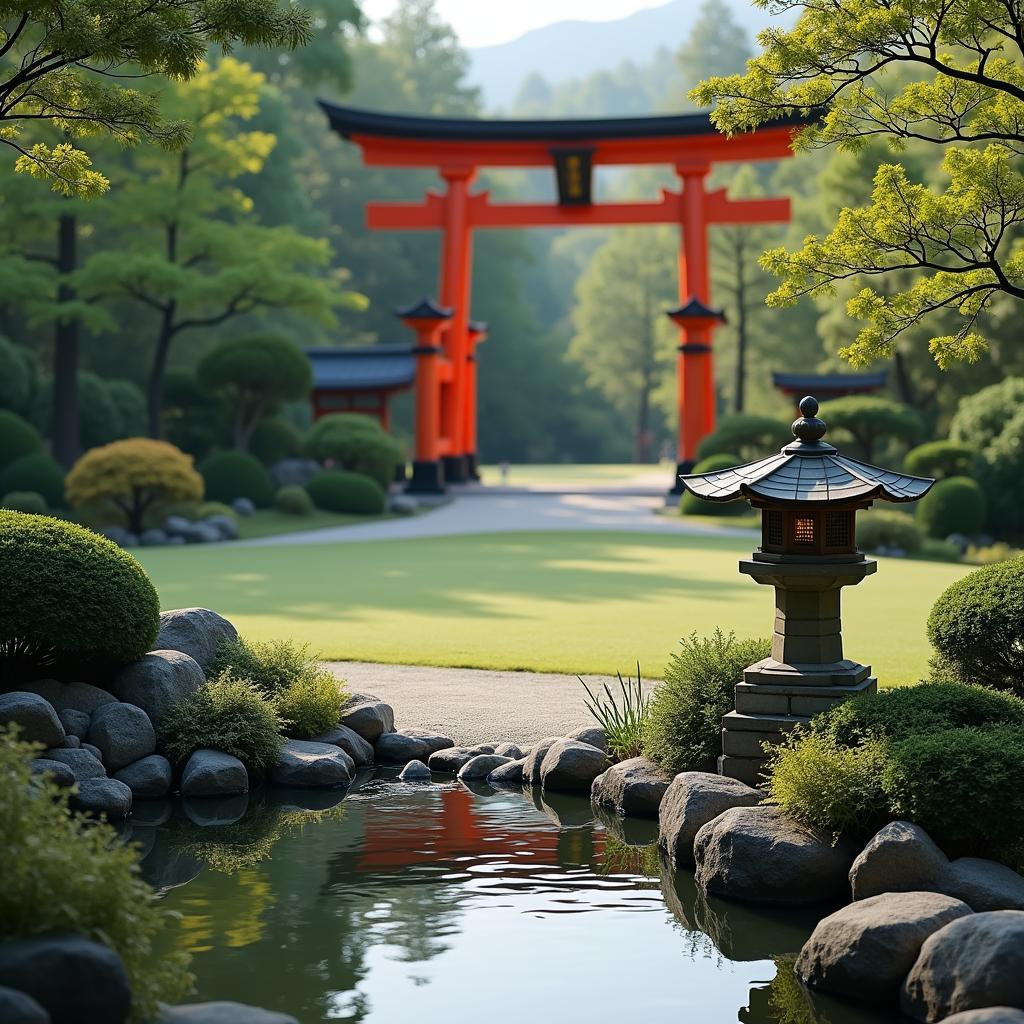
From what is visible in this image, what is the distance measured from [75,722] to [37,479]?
→ 20.3 m

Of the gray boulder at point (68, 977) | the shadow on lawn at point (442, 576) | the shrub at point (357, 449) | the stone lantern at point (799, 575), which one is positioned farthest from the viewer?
the shrub at point (357, 449)

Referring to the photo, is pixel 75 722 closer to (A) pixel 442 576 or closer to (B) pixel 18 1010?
(B) pixel 18 1010

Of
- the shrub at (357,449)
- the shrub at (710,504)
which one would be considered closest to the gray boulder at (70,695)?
the shrub at (710,504)

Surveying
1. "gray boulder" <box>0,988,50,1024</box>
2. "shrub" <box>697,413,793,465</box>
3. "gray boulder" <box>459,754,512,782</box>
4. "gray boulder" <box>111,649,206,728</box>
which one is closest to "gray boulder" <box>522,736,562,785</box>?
"gray boulder" <box>459,754,512,782</box>

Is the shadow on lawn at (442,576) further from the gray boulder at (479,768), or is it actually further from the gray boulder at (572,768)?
the gray boulder at (572,768)

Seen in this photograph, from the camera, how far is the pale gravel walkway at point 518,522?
86.7ft

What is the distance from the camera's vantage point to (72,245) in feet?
101

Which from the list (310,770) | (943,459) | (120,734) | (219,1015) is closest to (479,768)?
(310,770)

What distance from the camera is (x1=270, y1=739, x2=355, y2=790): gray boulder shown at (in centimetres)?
890

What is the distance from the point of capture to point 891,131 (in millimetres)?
8711

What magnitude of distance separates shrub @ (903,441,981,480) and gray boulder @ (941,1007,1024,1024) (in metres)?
25.1

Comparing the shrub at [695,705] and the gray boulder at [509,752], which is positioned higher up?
the shrub at [695,705]

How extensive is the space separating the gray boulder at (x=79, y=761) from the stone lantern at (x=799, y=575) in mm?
3674

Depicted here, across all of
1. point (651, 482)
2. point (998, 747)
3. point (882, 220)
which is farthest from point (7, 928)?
point (651, 482)
